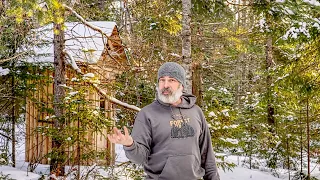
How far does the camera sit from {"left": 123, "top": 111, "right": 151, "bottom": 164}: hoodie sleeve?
9.66 ft

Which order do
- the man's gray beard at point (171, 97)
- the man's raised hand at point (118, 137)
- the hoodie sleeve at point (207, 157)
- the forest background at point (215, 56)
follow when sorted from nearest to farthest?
the man's raised hand at point (118, 137) < the man's gray beard at point (171, 97) < the hoodie sleeve at point (207, 157) < the forest background at point (215, 56)

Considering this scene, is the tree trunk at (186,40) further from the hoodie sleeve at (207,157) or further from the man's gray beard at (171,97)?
the man's gray beard at (171,97)

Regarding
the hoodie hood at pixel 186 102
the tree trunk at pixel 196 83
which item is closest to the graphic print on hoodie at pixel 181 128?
the hoodie hood at pixel 186 102

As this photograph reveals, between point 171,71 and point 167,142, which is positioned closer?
point 167,142

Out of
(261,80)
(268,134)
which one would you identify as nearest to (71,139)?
(268,134)

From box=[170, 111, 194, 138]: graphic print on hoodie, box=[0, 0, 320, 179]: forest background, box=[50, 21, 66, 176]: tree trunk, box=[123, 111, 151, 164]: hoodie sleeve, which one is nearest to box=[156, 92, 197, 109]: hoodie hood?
box=[170, 111, 194, 138]: graphic print on hoodie

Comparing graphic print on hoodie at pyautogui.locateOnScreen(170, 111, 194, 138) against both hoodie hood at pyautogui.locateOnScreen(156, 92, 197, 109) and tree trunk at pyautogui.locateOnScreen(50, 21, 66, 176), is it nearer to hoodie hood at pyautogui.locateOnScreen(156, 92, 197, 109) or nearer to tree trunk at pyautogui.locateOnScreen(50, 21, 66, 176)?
hoodie hood at pyautogui.locateOnScreen(156, 92, 197, 109)

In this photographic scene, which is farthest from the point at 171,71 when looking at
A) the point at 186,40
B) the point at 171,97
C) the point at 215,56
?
the point at 215,56

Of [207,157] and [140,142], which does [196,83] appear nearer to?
[207,157]

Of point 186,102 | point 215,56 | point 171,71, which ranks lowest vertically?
point 186,102

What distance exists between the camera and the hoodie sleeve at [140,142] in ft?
9.66

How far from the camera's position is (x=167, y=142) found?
318 centimetres

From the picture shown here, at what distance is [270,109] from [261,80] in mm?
3300

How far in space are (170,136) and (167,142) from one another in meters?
0.06
